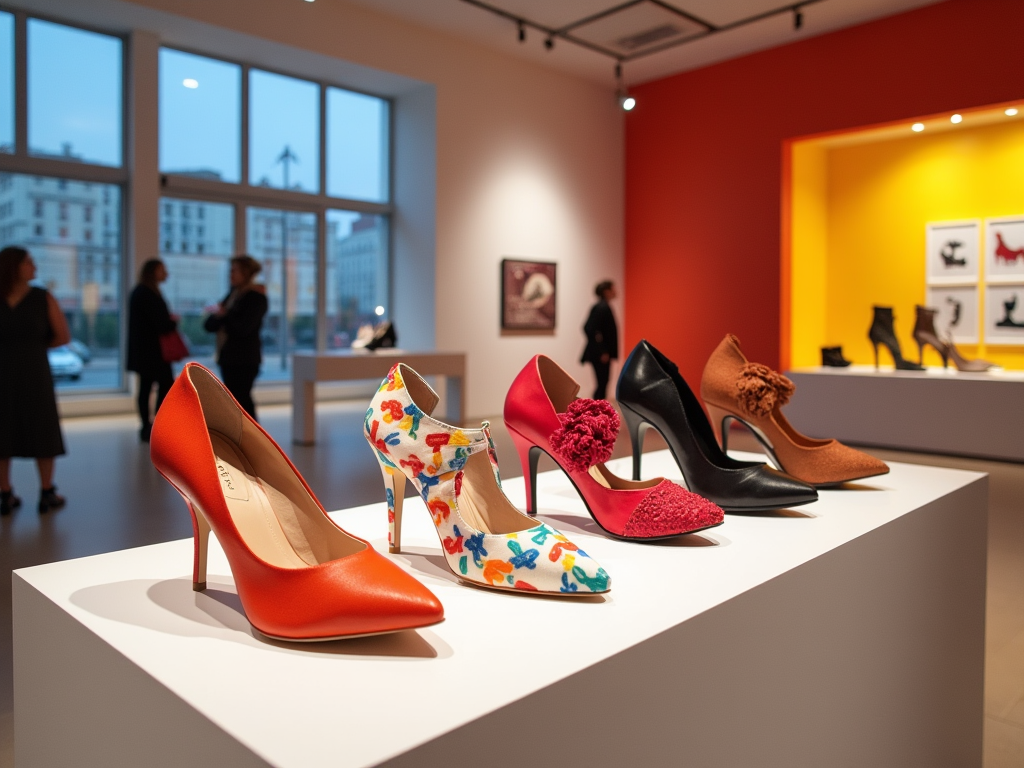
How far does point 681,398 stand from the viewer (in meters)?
1.75

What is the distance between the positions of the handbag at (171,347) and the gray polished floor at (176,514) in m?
0.75

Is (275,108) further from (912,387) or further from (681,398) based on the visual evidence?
(681,398)

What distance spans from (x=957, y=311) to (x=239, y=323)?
678 centimetres

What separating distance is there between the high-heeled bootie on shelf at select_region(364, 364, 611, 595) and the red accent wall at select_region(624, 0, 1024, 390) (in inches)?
296

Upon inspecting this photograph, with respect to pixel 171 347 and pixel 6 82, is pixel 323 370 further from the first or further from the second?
pixel 6 82

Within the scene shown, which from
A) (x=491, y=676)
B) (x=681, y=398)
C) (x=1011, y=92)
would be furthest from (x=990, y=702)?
(x=1011, y=92)

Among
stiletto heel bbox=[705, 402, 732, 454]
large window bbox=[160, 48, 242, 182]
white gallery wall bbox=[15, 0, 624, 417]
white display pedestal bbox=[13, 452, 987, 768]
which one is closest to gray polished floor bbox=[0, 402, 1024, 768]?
white display pedestal bbox=[13, 452, 987, 768]

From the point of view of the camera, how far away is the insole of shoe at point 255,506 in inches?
47.1

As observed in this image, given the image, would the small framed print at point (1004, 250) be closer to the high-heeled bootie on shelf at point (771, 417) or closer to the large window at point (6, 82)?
the high-heeled bootie on shelf at point (771, 417)

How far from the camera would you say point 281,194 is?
9.14 meters

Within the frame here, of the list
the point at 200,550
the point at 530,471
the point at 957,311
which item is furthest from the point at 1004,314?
the point at 200,550

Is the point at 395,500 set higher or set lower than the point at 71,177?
lower

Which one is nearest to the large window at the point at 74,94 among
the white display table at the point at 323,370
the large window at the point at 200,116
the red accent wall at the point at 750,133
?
the large window at the point at 200,116

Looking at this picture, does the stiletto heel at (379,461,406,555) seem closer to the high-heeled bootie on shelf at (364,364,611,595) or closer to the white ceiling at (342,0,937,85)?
the high-heeled bootie on shelf at (364,364,611,595)
